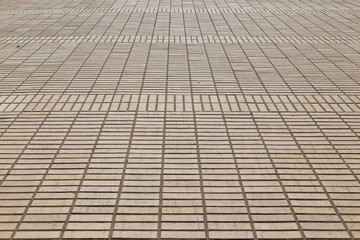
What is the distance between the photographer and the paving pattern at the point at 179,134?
2725mm

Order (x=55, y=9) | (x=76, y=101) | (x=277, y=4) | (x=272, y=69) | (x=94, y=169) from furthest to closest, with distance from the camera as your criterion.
Result: (x=277, y=4), (x=55, y=9), (x=272, y=69), (x=76, y=101), (x=94, y=169)

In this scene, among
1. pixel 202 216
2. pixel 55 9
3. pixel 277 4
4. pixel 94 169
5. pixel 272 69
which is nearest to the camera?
pixel 202 216

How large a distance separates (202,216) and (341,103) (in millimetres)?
2663

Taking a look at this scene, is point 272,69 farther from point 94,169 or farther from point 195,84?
point 94,169

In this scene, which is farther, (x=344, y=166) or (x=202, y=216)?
(x=344, y=166)

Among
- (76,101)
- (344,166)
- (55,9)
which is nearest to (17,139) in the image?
(76,101)

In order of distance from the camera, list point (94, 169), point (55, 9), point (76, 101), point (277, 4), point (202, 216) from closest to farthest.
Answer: point (202, 216), point (94, 169), point (76, 101), point (55, 9), point (277, 4)

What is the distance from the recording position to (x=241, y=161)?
11.1 feet

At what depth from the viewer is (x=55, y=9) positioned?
9422 mm

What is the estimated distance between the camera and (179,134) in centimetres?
381

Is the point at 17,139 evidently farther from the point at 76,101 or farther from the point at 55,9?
the point at 55,9

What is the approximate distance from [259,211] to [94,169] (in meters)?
1.45

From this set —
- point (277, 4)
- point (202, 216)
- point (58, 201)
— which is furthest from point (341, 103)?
point (277, 4)

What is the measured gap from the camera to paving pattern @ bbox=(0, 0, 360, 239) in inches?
107
